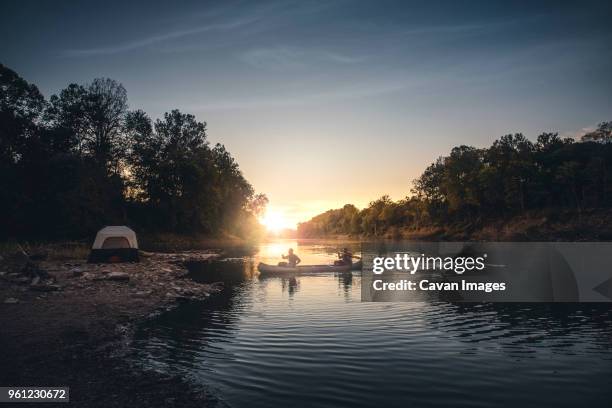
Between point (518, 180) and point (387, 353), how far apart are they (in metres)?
110

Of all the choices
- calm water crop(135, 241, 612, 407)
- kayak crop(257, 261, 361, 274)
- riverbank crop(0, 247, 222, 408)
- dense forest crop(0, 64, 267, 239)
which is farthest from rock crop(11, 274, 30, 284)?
dense forest crop(0, 64, 267, 239)

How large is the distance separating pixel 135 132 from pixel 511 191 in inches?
3846

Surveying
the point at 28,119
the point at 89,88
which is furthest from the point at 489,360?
the point at 89,88

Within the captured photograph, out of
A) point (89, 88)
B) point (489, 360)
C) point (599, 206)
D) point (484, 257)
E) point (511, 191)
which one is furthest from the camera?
point (511, 191)

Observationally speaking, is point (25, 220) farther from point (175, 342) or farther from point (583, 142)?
point (583, 142)

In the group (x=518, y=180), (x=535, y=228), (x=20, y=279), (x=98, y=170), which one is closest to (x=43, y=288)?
(x=20, y=279)

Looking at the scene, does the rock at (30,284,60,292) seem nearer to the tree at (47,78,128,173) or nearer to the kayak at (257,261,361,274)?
the kayak at (257,261,361,274)

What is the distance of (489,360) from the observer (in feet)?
36.5

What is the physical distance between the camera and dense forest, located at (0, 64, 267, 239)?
2092 inches

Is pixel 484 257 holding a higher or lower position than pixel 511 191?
lower

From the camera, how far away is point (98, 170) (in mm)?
65250

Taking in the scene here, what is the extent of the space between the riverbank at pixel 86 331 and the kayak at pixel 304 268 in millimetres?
9663

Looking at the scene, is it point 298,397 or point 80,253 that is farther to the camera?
point 80,253

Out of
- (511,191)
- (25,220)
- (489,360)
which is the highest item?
(511,191)
